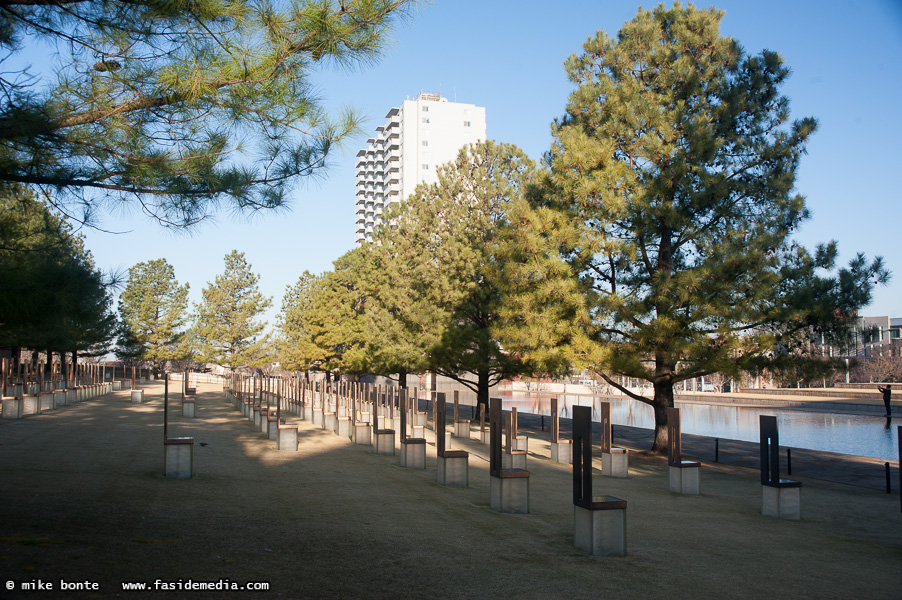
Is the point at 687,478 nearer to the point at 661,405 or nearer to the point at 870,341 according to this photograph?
the point at 661,405

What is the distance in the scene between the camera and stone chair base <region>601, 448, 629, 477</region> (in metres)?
14.0

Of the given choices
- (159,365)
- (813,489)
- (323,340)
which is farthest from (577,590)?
(159,365)

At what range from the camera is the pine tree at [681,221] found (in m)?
15.0

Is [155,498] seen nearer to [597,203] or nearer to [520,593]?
[520,593]

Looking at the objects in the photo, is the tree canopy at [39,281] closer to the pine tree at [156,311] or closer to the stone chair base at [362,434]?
the stone chair base at [362,434]

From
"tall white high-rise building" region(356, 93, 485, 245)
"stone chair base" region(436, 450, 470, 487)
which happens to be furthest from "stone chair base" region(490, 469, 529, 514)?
"tall white high-rise building" region(356, 93, 485, 245)

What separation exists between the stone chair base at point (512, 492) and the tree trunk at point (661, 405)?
864cm

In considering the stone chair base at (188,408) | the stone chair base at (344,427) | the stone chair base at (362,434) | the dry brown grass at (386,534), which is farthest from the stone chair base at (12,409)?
the stone chair base at (362,434)

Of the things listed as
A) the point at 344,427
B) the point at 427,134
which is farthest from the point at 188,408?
the point at 427,134

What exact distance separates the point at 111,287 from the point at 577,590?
19.4 ft

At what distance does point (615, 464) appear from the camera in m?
14.1

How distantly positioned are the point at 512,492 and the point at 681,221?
9.37m

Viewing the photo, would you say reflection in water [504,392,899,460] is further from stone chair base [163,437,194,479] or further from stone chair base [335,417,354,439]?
stone chair base [163,437,194,479]

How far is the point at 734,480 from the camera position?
1420 centimetres
